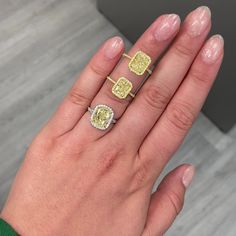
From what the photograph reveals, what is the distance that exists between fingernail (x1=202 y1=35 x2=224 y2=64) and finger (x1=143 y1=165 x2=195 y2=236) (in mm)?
214

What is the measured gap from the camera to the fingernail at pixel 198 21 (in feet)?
2.12

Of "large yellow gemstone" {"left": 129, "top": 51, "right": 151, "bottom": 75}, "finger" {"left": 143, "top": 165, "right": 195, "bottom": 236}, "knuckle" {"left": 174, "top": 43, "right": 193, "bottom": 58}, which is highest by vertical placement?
"knuckle" {"left": 174, "top": 43, "right": 193, "bottom": 58}

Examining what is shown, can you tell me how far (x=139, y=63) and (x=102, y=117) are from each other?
0.13 meters

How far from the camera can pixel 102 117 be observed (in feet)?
2.34

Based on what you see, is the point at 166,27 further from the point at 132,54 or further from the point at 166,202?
the point at 166,202

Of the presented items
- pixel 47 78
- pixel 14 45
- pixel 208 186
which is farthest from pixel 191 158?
pixel 14 45

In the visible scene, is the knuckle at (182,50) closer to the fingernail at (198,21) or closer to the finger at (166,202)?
the fingernail at (198,21)

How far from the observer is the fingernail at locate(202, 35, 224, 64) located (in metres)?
0.65

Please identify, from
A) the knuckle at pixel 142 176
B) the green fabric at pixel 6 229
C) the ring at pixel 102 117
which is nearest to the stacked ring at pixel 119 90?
the ring at pixel 102 117

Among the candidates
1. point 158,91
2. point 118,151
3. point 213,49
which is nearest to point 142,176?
point 118,151

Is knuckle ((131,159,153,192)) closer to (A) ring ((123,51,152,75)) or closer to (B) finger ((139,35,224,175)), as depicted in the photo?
(B) finger ((139,35,224,175))

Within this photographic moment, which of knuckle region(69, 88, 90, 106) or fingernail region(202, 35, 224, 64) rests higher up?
fingernail region(202, 35, 224, 64)

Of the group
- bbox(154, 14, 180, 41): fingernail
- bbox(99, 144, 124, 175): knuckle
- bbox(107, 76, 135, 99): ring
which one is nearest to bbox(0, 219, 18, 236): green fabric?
bbox(99, 144, 124, 175): knuckle

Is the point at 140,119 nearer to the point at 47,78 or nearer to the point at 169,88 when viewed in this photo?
the point at 169,88
